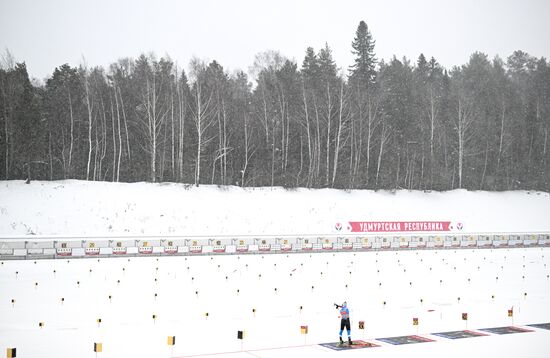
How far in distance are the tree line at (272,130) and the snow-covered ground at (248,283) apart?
5.43 meters

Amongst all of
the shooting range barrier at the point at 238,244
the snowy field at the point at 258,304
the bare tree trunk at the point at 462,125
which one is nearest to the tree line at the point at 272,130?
the bare tree trunk at the point at 462,125

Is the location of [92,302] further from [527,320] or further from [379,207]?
[379,207]

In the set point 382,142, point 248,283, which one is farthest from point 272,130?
point 248,283

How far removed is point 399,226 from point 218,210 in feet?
57.2

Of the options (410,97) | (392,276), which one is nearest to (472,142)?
(410,97)

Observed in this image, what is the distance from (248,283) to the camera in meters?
27.8

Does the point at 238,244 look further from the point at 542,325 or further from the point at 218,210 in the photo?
the point at 542,325

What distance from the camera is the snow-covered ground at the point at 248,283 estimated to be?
16.3 metres

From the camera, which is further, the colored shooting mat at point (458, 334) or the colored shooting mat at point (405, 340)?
the colored shooting mat at point (458, 334)

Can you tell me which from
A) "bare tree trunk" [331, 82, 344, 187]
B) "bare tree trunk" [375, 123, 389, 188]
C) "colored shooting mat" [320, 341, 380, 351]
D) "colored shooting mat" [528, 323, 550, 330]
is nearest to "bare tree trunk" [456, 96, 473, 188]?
"bare tree trunk" [375, 123, 389, 188]

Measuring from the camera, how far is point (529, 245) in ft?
172

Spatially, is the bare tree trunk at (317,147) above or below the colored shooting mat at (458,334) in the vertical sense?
above

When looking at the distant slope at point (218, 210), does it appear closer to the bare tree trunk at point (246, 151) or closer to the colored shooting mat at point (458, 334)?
the bare tree trunk at point (246, 151)

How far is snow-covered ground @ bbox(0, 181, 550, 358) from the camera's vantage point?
16.3 meters
